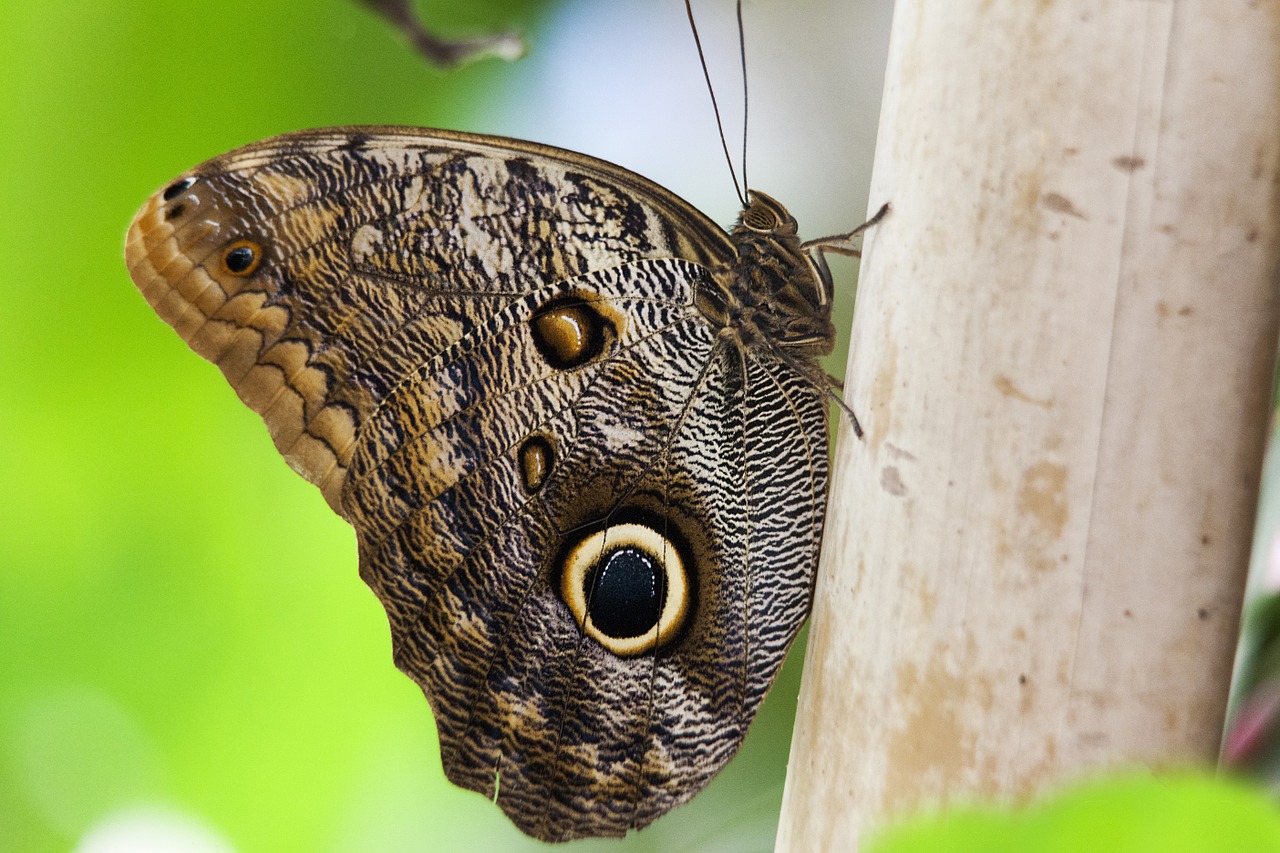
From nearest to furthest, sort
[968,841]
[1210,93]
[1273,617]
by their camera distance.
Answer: [968,841] < [1210,93] < [1273,617]

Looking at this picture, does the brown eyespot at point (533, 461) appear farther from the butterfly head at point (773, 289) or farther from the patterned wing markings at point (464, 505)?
the butterfly head at point (773, 289)

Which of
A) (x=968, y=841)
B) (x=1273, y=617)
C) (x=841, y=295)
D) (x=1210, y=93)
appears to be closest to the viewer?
(x=968, y=841)

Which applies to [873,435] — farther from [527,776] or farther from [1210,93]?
[527,776]

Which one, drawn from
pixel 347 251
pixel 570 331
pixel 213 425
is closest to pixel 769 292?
pixel 570 331

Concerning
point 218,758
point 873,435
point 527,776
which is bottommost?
point 218,758

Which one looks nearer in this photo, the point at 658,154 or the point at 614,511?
the point at 614,511

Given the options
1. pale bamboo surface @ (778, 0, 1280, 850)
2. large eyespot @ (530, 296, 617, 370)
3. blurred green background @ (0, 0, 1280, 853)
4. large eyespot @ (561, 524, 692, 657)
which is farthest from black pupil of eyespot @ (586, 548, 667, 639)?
blurred green background @ (0, 0, 1280, 853)

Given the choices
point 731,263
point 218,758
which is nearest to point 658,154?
point 731,263

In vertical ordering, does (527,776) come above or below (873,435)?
below
